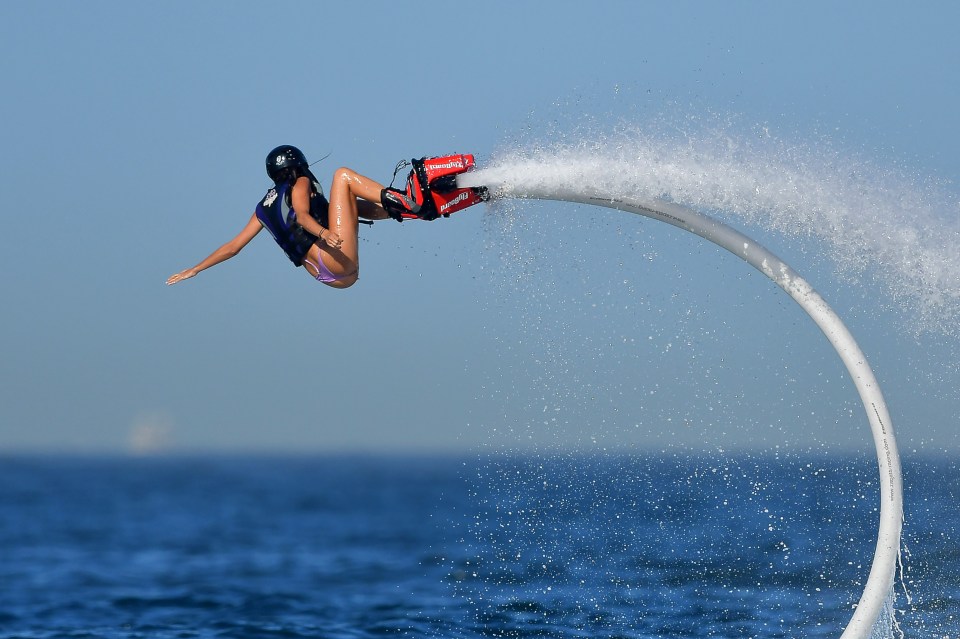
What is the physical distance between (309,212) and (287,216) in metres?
0.32

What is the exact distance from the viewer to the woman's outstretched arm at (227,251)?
51.5 feet

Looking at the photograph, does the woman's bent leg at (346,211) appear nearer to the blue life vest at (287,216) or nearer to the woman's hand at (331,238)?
the blue life vest at (287,216)

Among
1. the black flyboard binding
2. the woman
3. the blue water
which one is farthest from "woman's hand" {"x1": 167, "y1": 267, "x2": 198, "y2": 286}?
the blue water

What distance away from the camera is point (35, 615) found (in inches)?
1088

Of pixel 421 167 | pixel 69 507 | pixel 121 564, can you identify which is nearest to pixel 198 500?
pixel 69 507

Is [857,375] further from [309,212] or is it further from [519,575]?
[519,575]

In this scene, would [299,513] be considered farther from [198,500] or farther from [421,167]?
[421,167]

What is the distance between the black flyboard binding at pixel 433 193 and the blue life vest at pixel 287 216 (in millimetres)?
999

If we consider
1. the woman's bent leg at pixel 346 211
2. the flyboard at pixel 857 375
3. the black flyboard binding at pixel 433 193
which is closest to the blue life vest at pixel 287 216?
the woman's bent leg at pixel 346 211

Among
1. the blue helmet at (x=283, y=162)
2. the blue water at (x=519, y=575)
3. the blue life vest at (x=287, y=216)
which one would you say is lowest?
the blue water at (x=519, y=575)

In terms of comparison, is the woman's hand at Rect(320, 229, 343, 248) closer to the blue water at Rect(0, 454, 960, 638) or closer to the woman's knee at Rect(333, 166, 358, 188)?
the woman's knee at Rect(333, 166, 358, 188)

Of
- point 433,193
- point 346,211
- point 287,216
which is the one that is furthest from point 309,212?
point 433,193

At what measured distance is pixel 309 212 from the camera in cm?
1591

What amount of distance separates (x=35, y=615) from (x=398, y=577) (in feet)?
40.6
